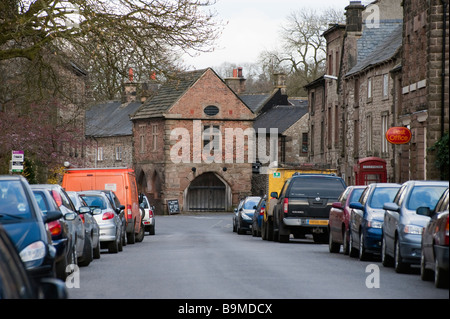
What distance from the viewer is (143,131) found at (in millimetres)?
81438

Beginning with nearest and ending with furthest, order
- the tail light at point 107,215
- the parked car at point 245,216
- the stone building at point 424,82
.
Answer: the tail light at point 107,215, the stone building at point 424,82, the parked car at point 245,216

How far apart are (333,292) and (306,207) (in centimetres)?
1458

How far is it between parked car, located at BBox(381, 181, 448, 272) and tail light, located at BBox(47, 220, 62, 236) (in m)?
5.32

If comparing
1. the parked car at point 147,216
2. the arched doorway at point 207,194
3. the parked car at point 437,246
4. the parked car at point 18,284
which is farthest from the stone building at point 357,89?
the parked car at point 18,284

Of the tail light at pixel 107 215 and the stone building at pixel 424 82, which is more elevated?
the stone building at pixel 424 82

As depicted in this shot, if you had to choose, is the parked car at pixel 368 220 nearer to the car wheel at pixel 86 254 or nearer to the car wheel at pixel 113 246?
the car wheel at pixel 86 254

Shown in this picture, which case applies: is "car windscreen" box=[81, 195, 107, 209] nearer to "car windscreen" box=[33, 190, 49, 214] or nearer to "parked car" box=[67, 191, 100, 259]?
"parked car" box=[67, 191, 100, 259]

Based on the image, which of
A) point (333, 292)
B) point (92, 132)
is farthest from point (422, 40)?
point (92, 132)

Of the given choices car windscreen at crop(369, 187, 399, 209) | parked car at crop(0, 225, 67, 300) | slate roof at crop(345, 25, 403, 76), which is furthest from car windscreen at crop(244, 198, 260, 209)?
parked car at crop(0, 225, 67, 300)

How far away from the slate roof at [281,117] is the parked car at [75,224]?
6516 cm

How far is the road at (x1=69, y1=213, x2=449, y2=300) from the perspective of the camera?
1230 centimetres

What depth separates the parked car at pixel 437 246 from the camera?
1264cm

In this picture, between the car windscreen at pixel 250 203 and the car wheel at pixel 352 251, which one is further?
the car windscreen at pixel 250 203

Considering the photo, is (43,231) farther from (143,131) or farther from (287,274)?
(143,131)
